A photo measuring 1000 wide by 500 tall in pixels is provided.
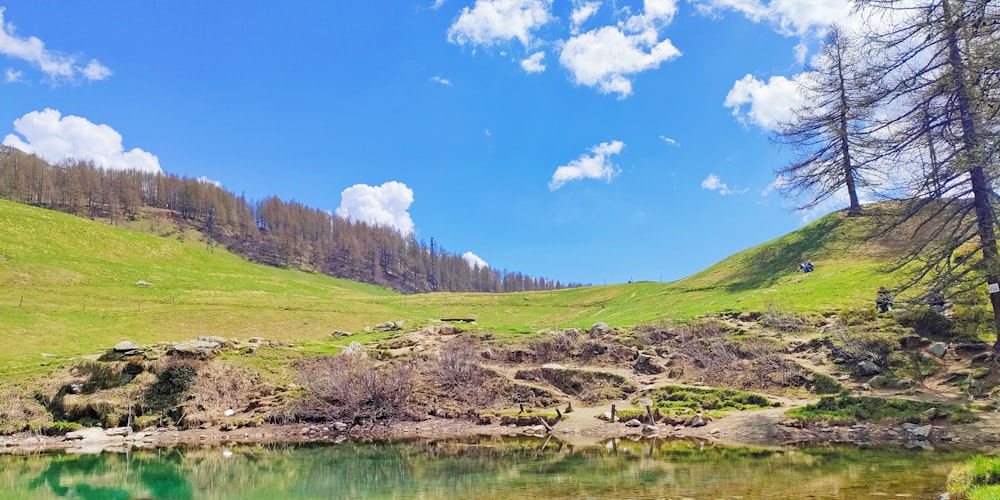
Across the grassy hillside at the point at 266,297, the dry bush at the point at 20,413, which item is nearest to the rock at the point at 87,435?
the dry bush at the point at 20,413

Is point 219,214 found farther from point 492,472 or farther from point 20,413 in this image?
point 492,472

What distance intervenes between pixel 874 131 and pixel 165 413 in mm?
35039

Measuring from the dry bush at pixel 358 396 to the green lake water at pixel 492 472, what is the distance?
5.61m

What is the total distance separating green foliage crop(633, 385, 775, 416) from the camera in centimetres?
2544

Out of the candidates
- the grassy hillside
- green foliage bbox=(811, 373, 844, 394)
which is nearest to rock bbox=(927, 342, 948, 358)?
the grassy hillside

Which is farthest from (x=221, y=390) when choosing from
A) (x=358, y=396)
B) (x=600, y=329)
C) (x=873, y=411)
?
(x=873, y=411)

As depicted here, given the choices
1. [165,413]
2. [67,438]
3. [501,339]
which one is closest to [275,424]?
[165,413]

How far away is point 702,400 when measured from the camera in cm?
2650

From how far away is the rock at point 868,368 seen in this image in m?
25.1

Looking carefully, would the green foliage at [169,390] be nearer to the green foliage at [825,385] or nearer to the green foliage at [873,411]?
the green foliage at [873,411]

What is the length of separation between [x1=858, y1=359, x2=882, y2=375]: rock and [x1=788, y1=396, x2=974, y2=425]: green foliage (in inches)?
122

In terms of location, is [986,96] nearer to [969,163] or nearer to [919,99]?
[969,163]

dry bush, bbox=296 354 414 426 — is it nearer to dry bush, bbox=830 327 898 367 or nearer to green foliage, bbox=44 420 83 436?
green foliage, bbox=44 420 83 436

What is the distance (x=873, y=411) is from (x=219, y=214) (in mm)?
180174
